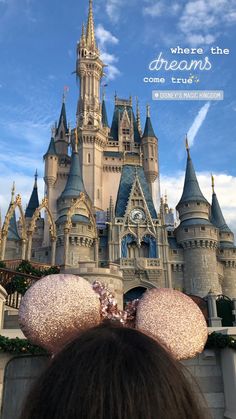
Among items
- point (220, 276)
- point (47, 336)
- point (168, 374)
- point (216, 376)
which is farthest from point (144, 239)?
point (168, 374)

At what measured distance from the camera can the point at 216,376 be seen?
22.5 ft

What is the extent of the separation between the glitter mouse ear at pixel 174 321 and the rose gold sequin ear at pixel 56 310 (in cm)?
67

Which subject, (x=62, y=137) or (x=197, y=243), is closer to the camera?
(x=197, y=243)

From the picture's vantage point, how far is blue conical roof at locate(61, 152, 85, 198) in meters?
39.1

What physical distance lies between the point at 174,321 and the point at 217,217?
40.7 m

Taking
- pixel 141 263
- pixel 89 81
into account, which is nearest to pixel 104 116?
pixel 89 81

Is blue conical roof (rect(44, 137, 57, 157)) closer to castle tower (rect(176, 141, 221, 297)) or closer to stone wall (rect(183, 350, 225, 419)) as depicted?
castle tower (rect(176, 141, 221, 297))

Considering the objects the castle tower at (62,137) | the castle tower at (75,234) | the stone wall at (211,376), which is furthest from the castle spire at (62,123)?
the stone wall at (211,376)

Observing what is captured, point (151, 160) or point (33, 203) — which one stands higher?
point (151, 160)

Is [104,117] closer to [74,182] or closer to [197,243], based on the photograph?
[74,182]

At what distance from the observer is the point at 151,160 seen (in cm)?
4931

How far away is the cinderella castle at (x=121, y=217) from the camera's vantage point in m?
35.5

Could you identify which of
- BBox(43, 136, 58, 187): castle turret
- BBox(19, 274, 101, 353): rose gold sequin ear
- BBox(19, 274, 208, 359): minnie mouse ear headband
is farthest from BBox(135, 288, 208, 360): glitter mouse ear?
BBox(43, 136, 58, 187): castle turret

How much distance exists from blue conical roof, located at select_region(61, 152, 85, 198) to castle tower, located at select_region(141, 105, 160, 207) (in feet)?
34.8
